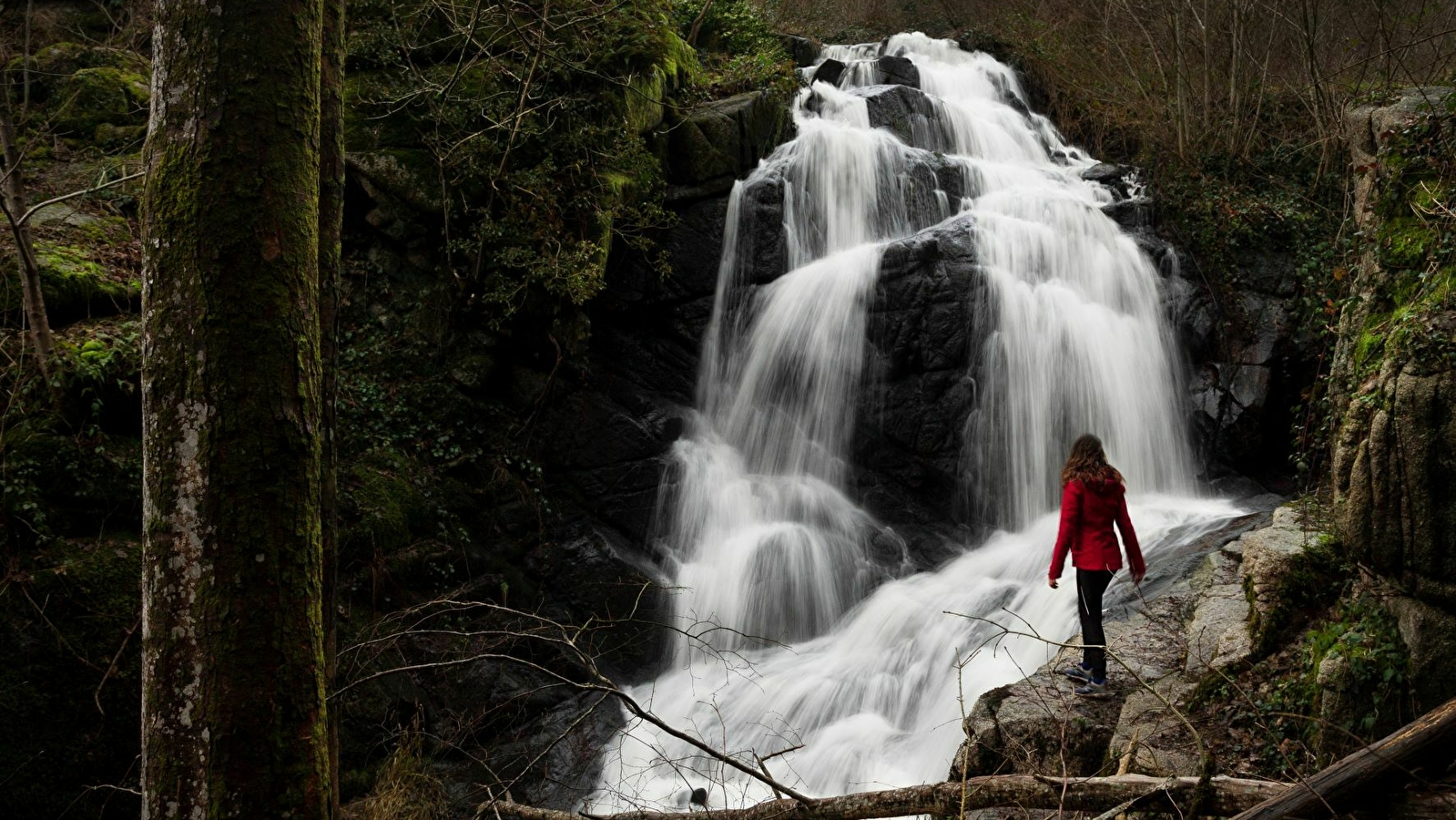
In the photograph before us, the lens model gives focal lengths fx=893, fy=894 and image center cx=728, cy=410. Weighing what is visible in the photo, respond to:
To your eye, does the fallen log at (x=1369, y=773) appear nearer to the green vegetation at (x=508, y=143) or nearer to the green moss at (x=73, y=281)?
the green vegetation at (x=508, y=143)

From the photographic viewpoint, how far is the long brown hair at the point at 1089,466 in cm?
569

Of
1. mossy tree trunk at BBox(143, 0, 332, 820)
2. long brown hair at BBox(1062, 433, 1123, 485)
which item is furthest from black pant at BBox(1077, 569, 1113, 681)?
mossy tree trunk at BBox(143, 0, 332, 820)

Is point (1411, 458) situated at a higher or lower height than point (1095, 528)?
higher

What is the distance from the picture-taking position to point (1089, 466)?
571 centimetres

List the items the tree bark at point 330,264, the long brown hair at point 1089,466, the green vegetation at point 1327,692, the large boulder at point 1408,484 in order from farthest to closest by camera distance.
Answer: the long brown hair at point 1089,466
the green vegetation at point 1327,692
the large boulder at point 1408,484
the tree bark at point 330,264

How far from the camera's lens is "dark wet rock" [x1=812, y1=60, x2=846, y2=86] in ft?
49.7

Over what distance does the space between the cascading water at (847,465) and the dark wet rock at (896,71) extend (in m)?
2.06

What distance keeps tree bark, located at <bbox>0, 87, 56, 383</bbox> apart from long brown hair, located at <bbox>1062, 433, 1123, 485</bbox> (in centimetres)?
701

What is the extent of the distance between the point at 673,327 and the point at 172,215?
28.4ft

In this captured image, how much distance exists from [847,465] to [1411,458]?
21.5 feet

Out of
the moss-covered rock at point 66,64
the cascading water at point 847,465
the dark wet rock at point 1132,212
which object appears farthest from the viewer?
the dark wet rock at point 1132,212

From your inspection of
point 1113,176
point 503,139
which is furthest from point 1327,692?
point 1113,176

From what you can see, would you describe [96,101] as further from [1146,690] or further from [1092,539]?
[1146,690]

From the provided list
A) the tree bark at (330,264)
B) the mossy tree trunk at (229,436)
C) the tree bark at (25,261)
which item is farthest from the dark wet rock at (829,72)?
the mossy tree trunk at (229,436)
